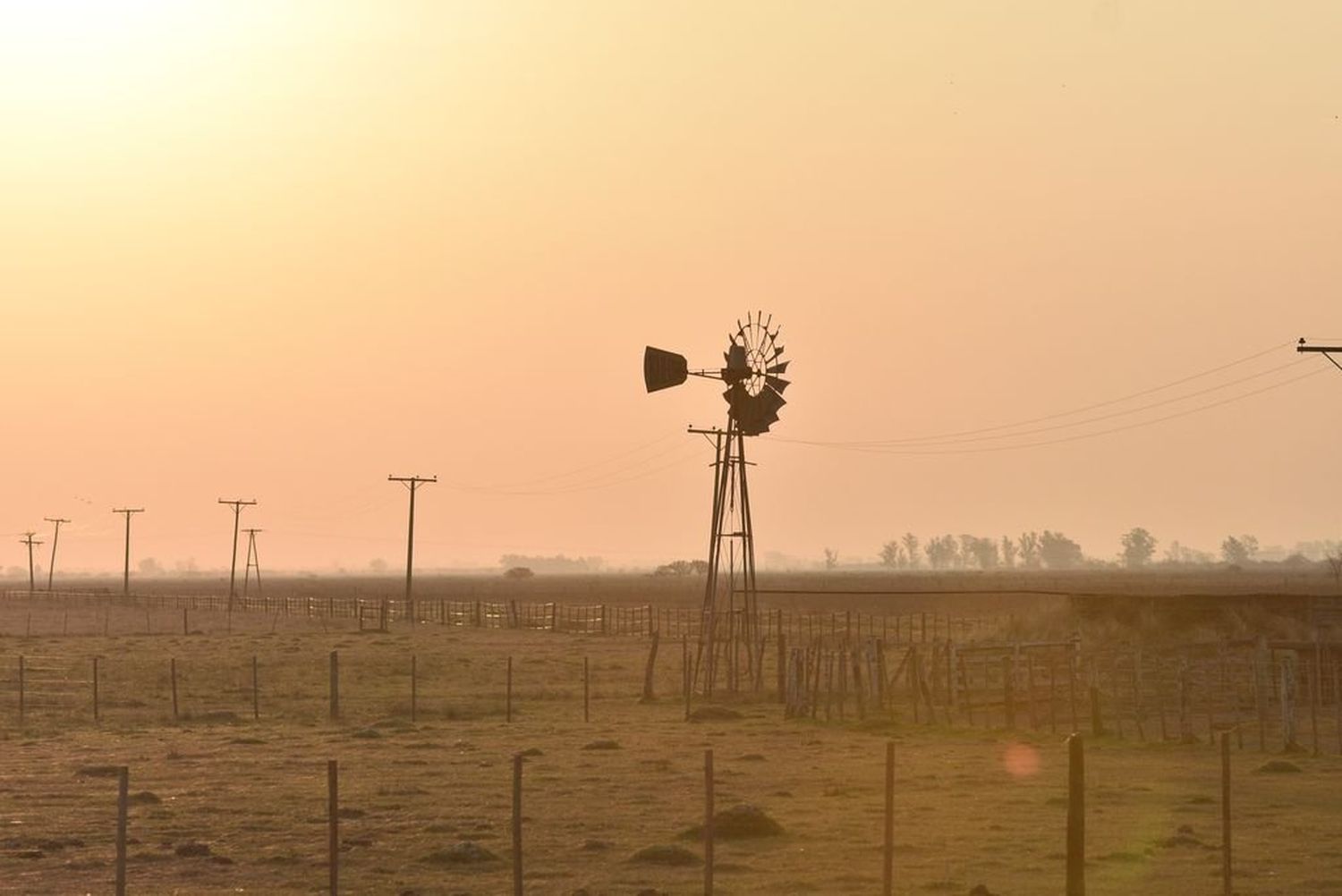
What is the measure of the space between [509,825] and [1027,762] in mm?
13122

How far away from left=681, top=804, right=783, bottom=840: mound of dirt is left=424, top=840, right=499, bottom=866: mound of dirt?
311cm

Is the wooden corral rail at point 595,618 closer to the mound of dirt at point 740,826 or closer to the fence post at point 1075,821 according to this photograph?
the mound of dirt at point 740,826

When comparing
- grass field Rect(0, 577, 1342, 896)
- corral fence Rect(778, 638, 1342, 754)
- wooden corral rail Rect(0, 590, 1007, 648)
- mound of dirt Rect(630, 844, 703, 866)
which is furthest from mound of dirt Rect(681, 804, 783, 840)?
wooden corral rail Rect(0, 590, 1007, 648)

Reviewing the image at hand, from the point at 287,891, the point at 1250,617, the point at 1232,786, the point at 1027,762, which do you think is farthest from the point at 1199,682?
the point at 287,891

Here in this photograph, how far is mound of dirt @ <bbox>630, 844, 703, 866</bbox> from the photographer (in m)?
23.4

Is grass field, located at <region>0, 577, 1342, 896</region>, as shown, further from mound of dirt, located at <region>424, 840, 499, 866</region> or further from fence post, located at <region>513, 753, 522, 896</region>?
fence post, located at <region>513, 753, 522, 896</region>

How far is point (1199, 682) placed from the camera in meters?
50.0

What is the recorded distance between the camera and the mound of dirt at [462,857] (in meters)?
23.4

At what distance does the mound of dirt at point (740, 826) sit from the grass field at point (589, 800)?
208 millimetres

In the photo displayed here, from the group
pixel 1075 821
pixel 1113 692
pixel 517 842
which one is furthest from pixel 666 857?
pixel 1113 692

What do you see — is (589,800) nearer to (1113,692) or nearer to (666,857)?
(666,857)

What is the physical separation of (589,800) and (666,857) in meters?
6.66

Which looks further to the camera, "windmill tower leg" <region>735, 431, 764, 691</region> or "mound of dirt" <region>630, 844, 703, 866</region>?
"windmill tower leg" <region>735, 431, 764, 691</region>

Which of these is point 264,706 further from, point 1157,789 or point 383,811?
point 1157,789
